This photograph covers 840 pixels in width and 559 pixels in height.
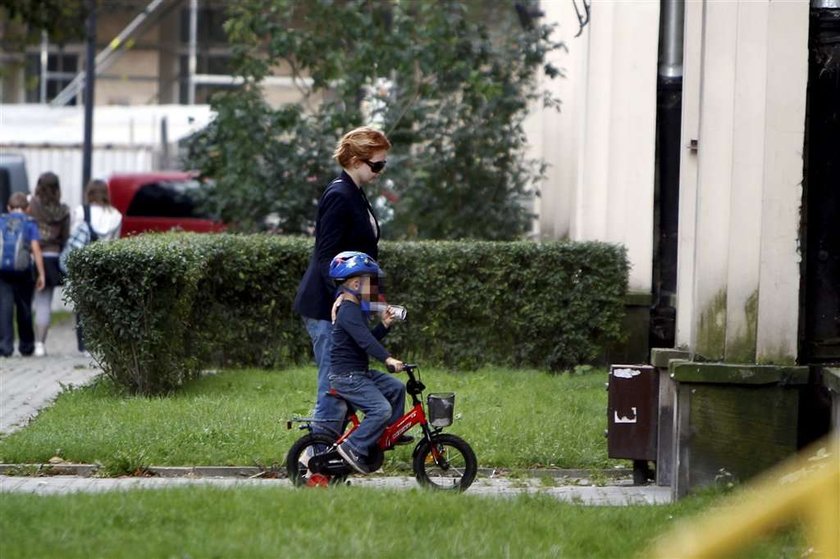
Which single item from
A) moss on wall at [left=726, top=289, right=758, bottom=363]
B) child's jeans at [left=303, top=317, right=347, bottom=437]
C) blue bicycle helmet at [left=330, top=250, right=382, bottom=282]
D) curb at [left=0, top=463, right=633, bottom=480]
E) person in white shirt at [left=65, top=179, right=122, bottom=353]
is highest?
person in white shirt at [left=65, top=179, right=122, bottom=353]

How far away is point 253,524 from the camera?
22.5 ft

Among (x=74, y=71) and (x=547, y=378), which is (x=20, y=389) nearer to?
(x=547, y=378)

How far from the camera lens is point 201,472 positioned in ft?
31.1

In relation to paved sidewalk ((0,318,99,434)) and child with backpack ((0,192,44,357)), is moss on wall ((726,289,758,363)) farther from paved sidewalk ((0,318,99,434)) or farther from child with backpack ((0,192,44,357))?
child with backpack ((0,192,44,357))

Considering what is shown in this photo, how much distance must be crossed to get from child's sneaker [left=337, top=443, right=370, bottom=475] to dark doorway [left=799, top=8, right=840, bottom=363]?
2.39 m

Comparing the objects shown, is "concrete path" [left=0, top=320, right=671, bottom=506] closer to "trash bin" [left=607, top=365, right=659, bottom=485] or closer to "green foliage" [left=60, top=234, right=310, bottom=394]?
"trash bin" [left=607, top=365, right=659, bottom=485]

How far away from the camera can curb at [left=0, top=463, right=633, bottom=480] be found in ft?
30.9

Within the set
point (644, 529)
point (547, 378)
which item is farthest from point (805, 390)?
point (547, 378)

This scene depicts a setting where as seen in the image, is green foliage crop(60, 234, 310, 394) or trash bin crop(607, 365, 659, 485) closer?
trash bin crop(607, 365, 659, 485)

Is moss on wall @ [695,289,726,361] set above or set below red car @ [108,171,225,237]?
below

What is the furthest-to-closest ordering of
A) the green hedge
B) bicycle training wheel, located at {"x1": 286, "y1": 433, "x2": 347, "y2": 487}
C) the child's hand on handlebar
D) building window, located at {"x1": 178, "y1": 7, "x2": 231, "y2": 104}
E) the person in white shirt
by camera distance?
building window, located at {"x1": 178, "y1": 7, "x2": 231, "y2": 104} < the person in white shirt < the green hedge < bicycle training wheel, located at {"x1": 286, "y1": 433, "x2": 347, "y2": 487} < the child's hand on handlebar

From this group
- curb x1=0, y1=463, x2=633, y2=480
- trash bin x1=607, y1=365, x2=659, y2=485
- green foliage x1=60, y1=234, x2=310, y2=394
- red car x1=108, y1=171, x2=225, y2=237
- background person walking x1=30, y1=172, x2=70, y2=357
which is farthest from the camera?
red car x1=108, y1=171, x2=225, y2=237

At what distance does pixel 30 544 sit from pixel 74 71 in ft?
146

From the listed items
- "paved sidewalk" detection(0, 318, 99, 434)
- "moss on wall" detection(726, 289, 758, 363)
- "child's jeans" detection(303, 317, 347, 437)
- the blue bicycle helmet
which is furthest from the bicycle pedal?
"paved sidewalk" detection(0, 318, 99, 434)
